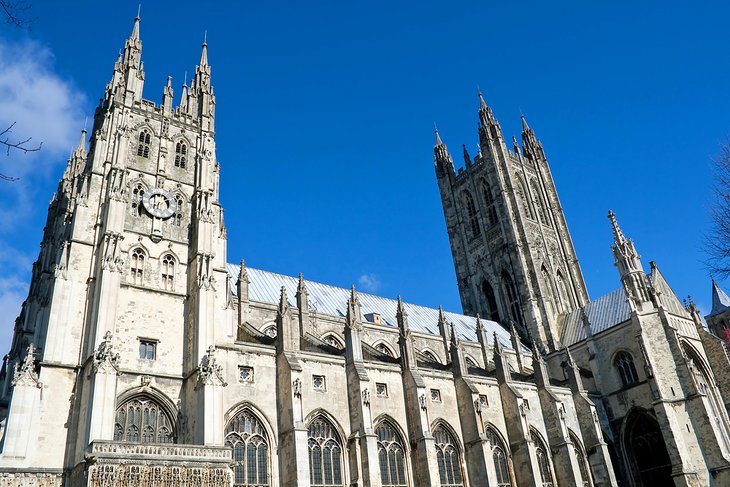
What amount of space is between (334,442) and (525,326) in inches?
1248

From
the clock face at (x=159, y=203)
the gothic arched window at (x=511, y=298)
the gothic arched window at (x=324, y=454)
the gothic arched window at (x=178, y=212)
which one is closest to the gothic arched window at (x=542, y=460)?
the gothic arched window at (x=324, y=454)

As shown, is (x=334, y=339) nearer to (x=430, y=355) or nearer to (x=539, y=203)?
(x=430, y=355)

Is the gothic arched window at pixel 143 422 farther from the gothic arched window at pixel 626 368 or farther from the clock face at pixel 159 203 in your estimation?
the gothic arched window at pixel 626 368

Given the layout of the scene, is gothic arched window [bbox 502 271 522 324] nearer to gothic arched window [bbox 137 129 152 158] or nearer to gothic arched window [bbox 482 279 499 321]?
gothic arched window [bbox 482 279 499 321]

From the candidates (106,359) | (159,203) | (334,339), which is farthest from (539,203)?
(106,359)

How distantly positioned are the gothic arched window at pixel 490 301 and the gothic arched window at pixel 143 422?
41.1 m

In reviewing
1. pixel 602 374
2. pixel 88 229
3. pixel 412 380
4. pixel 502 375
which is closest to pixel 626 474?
pixel 602 374

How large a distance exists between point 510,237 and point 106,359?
44.3 m

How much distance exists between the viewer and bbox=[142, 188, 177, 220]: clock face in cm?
3166

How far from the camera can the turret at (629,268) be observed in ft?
152

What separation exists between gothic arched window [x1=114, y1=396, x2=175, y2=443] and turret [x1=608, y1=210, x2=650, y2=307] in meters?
36.4

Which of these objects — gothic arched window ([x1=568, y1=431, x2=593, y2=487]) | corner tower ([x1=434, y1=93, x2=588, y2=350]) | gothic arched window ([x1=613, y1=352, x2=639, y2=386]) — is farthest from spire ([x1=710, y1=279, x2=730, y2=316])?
gothic arched window ([x1=568, y1=431, x2=593, y2=487])

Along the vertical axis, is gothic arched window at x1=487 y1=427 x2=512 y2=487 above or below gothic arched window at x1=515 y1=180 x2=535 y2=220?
below

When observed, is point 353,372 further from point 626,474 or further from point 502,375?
point 626,474
